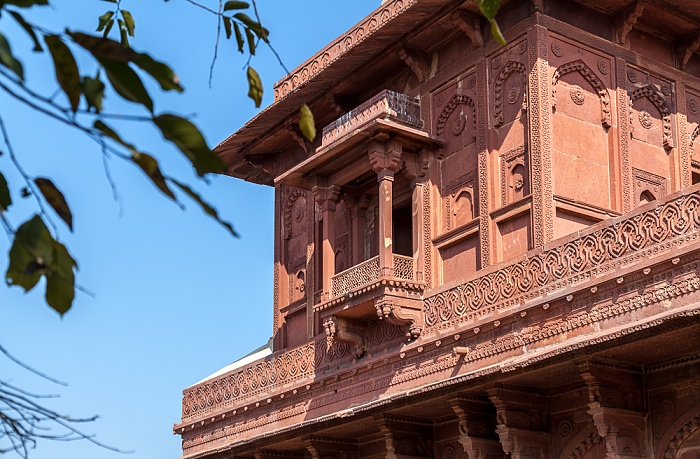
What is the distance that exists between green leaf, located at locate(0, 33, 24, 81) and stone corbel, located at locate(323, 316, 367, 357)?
1001 centimetres

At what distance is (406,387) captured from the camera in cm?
1127

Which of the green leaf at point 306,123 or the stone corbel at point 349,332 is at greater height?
the stone corbel at point 349,332

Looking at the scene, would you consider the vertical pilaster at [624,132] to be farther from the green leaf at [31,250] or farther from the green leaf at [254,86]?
the green leaf at [31,250]

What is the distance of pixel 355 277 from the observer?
470 inches

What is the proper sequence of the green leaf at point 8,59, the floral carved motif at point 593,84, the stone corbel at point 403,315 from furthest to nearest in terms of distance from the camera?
the floral carved motif at point 593,84
the stone corbel at point 403,315
the green leaf at point 8,59

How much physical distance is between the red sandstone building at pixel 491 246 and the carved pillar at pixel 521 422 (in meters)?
0.02

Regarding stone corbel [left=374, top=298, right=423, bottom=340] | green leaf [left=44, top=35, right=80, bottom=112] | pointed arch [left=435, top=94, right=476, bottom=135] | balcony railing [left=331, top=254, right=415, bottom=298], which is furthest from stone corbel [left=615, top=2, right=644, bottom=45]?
green leaf [left=44, top=35, right=80, bottom=112]

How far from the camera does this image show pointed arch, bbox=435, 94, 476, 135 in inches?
472

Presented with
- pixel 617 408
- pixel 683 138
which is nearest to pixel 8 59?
pixel 617 408

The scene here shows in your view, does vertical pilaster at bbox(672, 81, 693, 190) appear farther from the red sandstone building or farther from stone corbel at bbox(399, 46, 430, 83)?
stone corbel at bbox(399, 46, 430, 83)

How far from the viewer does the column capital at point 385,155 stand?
471 inches

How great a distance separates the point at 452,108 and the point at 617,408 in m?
3.74

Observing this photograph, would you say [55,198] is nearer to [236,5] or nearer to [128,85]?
[128,85]

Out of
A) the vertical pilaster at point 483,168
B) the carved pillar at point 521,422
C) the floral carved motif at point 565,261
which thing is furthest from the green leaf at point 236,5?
the vertical pilaster at point 483,168
